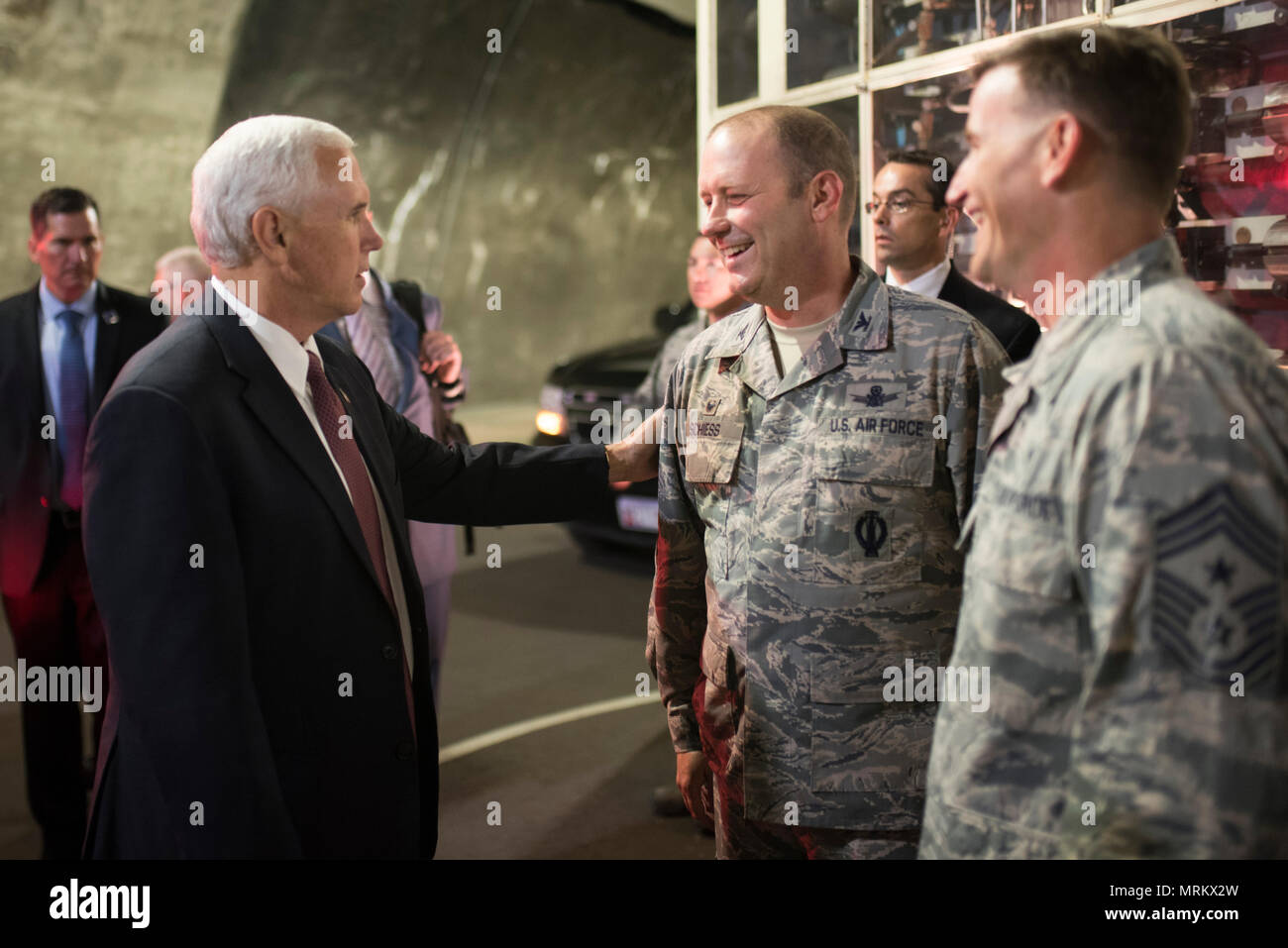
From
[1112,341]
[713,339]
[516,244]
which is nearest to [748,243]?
[713,339]

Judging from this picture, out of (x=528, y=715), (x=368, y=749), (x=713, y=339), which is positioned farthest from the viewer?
(x=528, y=715)

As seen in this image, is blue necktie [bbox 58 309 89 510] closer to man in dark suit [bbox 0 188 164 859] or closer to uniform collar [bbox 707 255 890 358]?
man in dark suit [bbox 0 188 164 859]

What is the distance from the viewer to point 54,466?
3654 millimetres

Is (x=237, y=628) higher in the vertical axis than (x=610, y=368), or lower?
lower

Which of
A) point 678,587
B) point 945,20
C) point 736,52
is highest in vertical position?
point 736,52

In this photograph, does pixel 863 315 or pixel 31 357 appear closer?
pixel 863 315

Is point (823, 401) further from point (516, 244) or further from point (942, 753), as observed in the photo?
point (516, 244)

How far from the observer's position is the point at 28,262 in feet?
28.0

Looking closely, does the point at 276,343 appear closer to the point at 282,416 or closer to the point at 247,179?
the point at 282,416

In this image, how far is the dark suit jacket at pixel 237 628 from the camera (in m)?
1.58

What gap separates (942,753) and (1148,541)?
0.41m

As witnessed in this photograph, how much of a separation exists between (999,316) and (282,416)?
229cm

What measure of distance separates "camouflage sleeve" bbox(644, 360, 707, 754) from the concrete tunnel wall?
5763mm

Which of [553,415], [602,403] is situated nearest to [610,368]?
[602,403]
